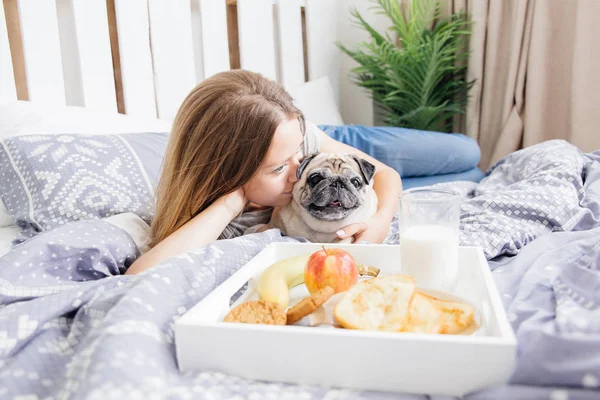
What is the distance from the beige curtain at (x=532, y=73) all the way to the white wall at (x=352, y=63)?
402mm

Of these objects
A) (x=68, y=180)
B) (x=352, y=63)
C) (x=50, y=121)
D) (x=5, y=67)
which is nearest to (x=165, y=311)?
(x=68, y=180)

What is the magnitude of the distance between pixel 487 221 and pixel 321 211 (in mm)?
345

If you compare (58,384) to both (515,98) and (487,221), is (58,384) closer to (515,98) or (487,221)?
(487,221)

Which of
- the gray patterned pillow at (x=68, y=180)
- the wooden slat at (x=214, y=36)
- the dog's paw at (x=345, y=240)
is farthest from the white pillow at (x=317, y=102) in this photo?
the dog's paw at (x=345, y=240)

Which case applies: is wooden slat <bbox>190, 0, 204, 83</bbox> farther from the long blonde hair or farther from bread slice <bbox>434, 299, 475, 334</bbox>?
bread slice <bbox>434, 299, 475, 334</bbox>

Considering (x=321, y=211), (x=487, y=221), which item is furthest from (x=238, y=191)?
(x=487, y=221)

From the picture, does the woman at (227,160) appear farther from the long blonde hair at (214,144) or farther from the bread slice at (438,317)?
the bread slice at (438,317)

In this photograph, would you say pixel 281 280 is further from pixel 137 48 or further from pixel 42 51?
pixel 137 48

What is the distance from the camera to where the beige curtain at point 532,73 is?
2275 mm

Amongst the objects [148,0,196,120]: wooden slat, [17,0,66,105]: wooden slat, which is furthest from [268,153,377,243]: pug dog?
[148,0,196,120]: wooden slat

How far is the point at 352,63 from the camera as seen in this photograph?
2.85 metres

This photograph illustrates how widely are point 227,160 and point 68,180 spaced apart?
391 millimetres

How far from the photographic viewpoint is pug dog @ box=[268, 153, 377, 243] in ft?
3.37

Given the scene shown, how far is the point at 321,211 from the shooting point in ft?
3.46
